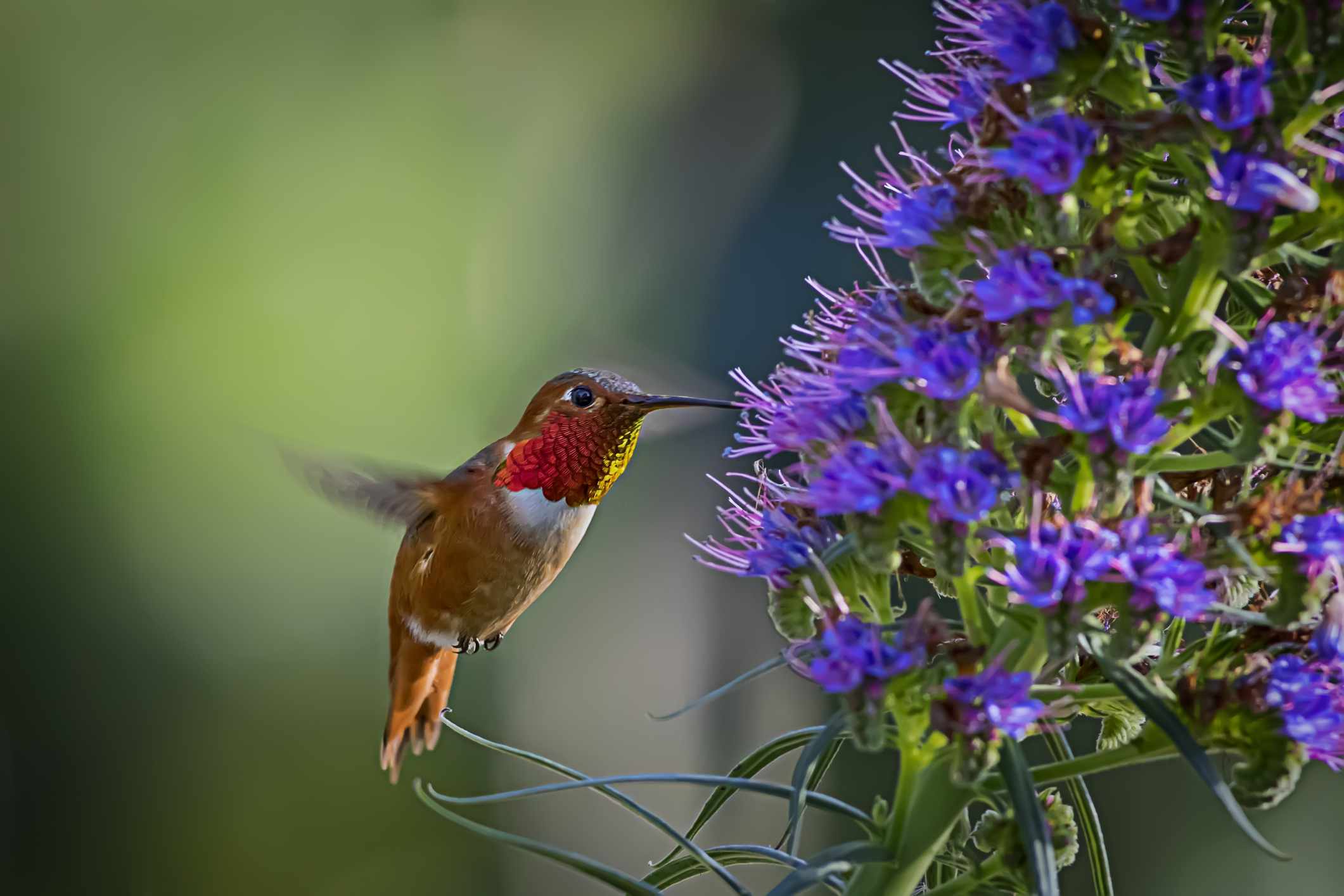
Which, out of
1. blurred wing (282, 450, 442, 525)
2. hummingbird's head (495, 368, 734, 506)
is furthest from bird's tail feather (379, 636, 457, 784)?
hummingbird's head (495, 368, 734, 506)

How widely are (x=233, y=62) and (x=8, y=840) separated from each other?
2.80 metres

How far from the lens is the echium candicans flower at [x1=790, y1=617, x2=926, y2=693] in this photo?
1.04 metres

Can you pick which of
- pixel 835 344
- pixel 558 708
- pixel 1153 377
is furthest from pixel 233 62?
pixel 1153 377

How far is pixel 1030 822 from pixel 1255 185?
0.52 meters

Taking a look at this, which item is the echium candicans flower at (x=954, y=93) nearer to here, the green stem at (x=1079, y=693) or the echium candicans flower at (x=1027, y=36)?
the echium candicans flower at (x=1027, y=36)

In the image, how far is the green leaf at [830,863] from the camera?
1.00m

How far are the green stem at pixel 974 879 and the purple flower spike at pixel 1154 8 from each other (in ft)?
2.33

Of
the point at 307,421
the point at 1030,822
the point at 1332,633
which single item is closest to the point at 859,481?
the point at 1030,822

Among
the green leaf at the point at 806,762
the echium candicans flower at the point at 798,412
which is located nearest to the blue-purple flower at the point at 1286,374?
the echium candicans flower at the point at 798,412

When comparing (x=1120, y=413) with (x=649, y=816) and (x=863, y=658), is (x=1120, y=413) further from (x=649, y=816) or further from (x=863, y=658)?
(x=649, y=816)

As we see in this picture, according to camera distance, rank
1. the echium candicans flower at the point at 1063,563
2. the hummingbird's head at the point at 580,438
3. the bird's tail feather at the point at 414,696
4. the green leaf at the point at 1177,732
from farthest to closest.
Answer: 1. the bird's tail feather at the point at 414,696
2. the hummingbird's head at the point at 580,438
3. the echium candicans flower at the point at 1063,563
4. the green leaf at the point at 1177,732

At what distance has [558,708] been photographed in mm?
4484

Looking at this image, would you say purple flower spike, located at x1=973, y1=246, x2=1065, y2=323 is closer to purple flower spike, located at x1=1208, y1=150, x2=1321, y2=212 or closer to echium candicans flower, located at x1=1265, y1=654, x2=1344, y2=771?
purple flower spike, located at x1=1208, y1=150, x2=1321, y2=212

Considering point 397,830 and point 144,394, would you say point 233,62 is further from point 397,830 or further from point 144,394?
point 397,830
